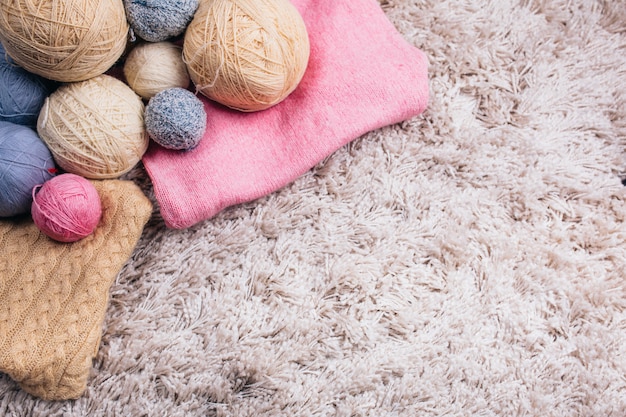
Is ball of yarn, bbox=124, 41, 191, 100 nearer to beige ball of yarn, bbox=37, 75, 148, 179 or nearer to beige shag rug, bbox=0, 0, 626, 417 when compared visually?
beige ball of yarn, bbox=37, 75, 148, 179

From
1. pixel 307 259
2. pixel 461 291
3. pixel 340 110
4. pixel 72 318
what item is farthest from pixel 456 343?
pixel 72 318

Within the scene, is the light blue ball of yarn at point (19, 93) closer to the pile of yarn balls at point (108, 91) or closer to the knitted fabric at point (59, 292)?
the pile of yarn balls at point (108, 91)

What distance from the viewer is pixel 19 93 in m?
0.67

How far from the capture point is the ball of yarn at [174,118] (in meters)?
0.66

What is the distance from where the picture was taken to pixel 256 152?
0.73 metres

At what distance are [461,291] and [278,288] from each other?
0.24 metres

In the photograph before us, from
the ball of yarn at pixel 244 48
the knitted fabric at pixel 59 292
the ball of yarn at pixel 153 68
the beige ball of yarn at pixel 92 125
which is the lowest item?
the knitted fabric at pixel 59 292

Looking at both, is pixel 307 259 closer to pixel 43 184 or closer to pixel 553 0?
pixel 43 184

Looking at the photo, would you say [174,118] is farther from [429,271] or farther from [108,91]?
[429,271]

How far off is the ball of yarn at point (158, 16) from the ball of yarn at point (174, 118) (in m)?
0.07

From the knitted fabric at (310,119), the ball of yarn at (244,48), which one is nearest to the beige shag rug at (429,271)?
the knitted fabric at (310,119)

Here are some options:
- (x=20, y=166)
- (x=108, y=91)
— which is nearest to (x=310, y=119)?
(x=108, y=91)

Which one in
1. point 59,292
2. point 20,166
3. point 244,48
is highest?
point 244,48

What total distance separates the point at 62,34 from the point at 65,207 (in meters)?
0.19
